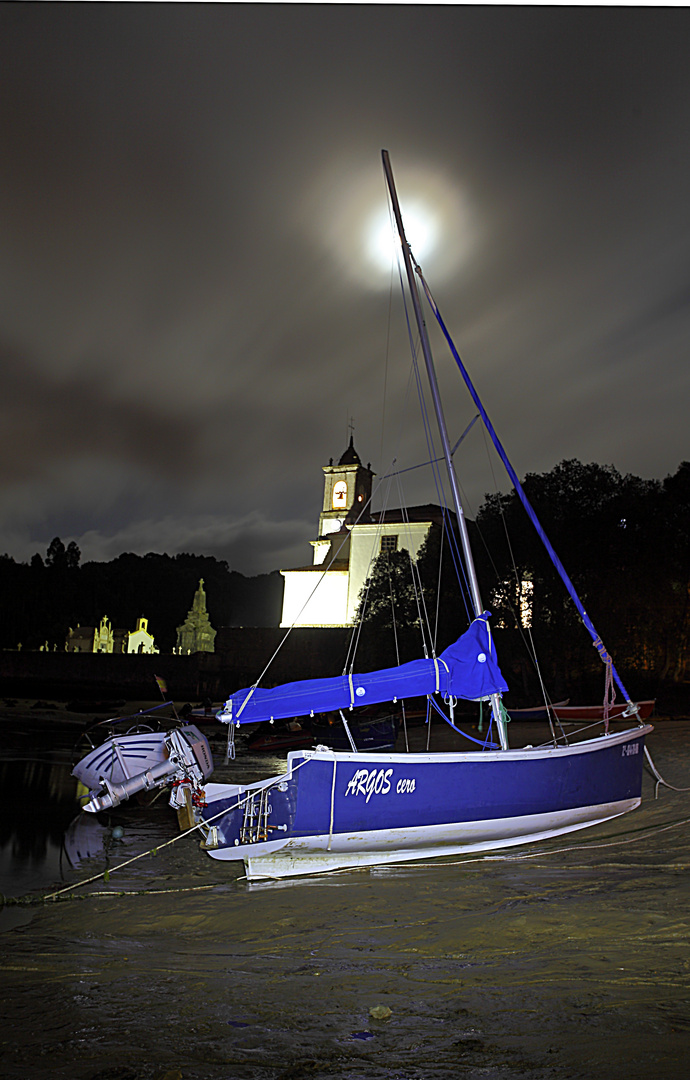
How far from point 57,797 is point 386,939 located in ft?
41.6

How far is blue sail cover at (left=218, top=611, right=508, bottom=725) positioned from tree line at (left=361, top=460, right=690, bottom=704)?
21.3 m

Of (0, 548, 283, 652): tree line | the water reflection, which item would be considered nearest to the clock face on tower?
(0, 548, 283, 652): tree line

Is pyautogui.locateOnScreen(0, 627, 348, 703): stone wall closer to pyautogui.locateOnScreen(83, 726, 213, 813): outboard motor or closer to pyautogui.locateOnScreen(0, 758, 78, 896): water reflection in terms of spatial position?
pyautogui.locateOnScreen(0, 758, 78, 896): water reflection

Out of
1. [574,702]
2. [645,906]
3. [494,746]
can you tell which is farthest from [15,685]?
[645,906]

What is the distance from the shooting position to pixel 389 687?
9219 mm

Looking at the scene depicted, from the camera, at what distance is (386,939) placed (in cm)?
596

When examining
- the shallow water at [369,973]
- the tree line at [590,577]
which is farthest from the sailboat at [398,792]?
the tree line at [590,577]

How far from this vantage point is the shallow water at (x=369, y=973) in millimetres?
3725

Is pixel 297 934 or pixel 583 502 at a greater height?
pixel 583 502

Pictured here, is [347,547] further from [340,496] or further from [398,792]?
[398,792]

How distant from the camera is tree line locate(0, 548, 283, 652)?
87125 millimetres

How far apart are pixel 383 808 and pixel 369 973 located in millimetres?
3432

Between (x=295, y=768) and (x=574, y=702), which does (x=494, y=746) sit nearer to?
(x=295, y=768)

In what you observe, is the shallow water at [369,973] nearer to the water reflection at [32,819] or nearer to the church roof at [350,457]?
the water reflection at [32,819]
